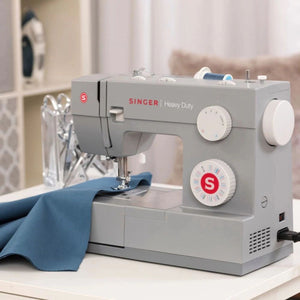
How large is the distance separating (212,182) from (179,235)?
0.13m

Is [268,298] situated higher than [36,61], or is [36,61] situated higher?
[36,61]

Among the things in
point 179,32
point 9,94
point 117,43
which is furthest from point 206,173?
point 117,43

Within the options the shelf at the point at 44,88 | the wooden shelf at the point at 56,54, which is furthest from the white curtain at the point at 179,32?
the shelf at the point at 44,88

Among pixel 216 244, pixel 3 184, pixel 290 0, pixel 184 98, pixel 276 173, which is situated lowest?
pixel 3 184

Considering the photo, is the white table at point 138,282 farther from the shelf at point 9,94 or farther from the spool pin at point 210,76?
the shelf at point 9,94

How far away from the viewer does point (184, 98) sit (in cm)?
166

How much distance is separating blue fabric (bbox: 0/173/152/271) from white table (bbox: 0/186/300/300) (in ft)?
0.10

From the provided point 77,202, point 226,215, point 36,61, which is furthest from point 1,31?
point 226,215

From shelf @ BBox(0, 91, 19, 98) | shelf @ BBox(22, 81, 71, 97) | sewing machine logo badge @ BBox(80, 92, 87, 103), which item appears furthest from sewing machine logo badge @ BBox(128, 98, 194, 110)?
shelf @ BBox(22, 81, 71, 97)

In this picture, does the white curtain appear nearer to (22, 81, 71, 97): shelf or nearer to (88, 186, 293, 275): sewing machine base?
(22, 81, 71, 97): shelf

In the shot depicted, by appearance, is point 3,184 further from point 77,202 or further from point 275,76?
point 77,202

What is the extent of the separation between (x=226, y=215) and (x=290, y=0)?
76.0 inches

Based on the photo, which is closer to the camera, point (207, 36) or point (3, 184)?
point (3, 184)

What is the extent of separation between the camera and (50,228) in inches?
67.5
